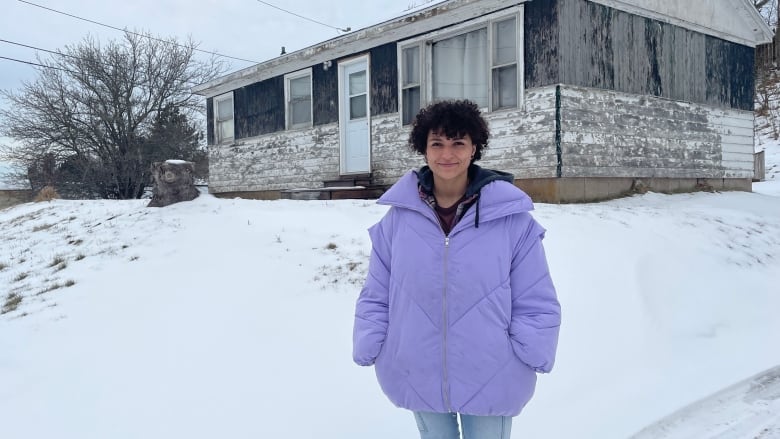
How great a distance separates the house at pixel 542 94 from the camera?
27.7ft

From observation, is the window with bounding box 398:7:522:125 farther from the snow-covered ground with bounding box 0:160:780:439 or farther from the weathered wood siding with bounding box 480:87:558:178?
the snow-covered ground with bounding box 0:160:780:439

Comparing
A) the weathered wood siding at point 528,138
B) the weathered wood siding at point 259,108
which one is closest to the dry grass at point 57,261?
the weathered wood siding at point 528,138

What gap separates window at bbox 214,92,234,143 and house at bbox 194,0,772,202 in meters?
1.47

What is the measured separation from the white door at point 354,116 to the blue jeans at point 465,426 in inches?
360

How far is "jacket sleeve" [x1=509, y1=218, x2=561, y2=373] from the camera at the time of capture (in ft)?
6.24

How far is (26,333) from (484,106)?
6.89 meters

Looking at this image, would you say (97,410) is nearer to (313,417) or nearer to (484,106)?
(313,417)

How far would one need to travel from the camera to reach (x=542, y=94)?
8.37 meters

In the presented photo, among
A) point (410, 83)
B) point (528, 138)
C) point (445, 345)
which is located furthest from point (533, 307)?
point (410, 83)

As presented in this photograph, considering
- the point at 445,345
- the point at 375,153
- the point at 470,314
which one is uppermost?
the point at 375,153

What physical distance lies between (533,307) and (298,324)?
9.76 ft

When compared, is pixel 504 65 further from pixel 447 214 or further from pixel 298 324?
pixel 447 214

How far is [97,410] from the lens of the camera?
3527 millimetres

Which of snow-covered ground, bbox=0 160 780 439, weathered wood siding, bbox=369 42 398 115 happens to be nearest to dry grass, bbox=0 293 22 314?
snow-covered ground, bbox=0 160 780 439
